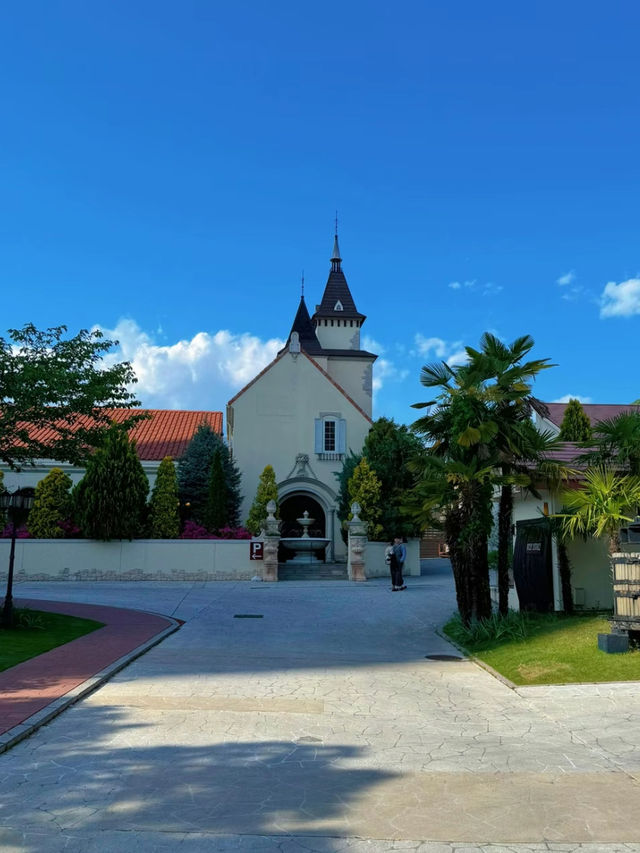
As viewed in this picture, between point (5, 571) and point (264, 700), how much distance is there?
21.9 meters

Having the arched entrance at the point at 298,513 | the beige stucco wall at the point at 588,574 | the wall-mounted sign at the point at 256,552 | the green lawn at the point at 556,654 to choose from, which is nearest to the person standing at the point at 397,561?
the wall-mounted sign at the point at 256,552

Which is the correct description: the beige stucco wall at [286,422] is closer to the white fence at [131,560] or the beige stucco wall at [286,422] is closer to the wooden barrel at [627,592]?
the white fence at [131,560]

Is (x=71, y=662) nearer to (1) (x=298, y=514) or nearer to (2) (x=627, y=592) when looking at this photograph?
(2) (x=627, y=592)

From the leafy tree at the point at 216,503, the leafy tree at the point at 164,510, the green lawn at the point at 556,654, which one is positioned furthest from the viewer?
the leafy tree at the point at 216,503

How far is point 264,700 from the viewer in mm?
9133

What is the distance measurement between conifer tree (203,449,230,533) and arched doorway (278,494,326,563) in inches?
228

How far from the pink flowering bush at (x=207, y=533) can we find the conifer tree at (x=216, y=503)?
2.47ft

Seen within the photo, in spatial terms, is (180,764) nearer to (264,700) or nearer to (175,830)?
(175,830)

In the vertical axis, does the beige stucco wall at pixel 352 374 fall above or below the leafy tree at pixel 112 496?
above

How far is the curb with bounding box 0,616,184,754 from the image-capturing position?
7042 millimetres

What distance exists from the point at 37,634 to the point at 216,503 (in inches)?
690

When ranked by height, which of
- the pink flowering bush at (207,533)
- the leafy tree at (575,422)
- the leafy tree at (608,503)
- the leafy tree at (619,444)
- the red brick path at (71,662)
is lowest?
the red brick path at (71,662)

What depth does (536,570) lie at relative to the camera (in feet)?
53.1

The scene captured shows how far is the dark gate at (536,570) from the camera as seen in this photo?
16094 mm
